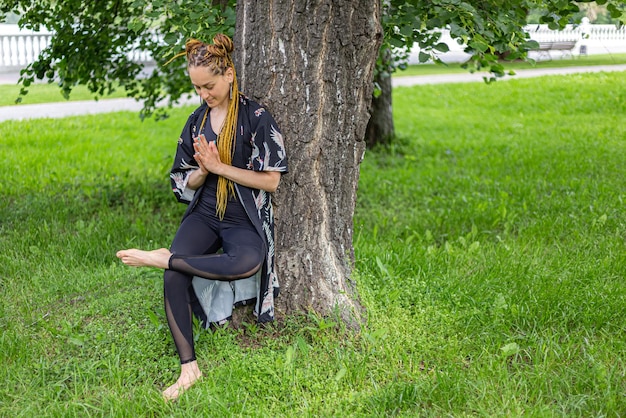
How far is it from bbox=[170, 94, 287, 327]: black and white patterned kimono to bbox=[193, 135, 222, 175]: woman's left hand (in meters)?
0.16

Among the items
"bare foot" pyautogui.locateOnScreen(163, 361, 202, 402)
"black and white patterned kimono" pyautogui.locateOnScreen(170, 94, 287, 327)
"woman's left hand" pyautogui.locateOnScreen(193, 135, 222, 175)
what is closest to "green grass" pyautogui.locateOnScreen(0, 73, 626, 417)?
"bare foot" pyautogui.locateOnScreen(163, 361, 202, 402)

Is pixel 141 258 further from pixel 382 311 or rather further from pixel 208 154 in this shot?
pixel 382 311

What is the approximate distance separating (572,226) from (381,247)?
1.68 m

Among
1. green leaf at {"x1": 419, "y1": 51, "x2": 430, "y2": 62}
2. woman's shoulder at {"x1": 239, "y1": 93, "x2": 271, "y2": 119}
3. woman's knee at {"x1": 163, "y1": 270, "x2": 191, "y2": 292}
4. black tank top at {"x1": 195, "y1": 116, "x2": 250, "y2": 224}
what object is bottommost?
woman's knee at {"x1": 163, "y1": 270, "x2": 191, "y2": 292}

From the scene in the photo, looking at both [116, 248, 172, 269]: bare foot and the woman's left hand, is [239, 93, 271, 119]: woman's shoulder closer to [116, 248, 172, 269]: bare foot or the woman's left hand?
the woman's left hand

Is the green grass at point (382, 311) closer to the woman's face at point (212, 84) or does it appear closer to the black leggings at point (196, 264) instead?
the black leggings at point (196, 264)

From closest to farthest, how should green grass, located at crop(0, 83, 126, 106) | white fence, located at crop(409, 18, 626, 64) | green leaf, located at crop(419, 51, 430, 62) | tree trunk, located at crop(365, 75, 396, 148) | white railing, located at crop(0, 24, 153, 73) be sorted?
green leaf, located at crop(419, 51, 430, 62) → tree trunk, located at crop(365, 75, 396, 148) → green grass, located at crop(0, 83, 126, 106) → white railing, located at crop(0, 24, 153, 73) → white fence, located at crop(409, 18, 626, 64)

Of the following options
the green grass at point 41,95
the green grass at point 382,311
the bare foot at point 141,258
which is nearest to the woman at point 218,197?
the bare foot at point 141,258

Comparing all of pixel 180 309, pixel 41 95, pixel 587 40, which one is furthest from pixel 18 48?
pixel 587 40

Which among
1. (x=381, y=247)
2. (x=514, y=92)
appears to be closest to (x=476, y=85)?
(x=514, y=92)

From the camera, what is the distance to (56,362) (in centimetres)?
356

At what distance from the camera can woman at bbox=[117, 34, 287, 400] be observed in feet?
10.9

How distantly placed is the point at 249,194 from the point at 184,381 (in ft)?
2.99

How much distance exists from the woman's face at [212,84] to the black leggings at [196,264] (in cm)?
59
